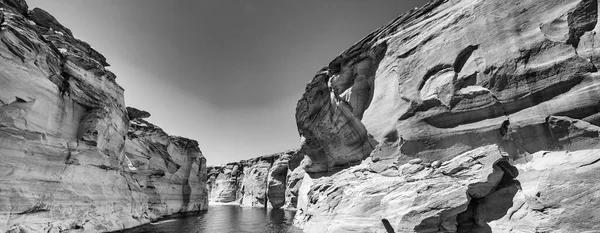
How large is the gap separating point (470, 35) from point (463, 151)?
6327 millimetres

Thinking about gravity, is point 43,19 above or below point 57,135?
above

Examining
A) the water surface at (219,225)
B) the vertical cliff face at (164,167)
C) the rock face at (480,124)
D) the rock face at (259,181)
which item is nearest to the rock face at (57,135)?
the water surface at (219,225)

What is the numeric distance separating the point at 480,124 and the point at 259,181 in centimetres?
6076

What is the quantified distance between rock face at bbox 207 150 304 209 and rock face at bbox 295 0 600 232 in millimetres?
33228

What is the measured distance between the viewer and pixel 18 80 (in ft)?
52.4

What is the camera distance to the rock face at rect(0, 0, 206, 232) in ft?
50.7

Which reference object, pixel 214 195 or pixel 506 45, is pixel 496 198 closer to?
pixel 506 45

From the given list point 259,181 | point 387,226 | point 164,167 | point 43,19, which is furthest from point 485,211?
point 259,181

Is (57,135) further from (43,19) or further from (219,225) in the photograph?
(219,225)

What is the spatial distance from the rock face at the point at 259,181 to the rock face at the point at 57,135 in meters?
28.5

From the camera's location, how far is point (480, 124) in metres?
12.7

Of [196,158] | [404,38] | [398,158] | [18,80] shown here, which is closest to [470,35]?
[404,38]

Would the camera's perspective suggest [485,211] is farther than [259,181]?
→ No

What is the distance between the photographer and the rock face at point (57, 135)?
15.4 m
